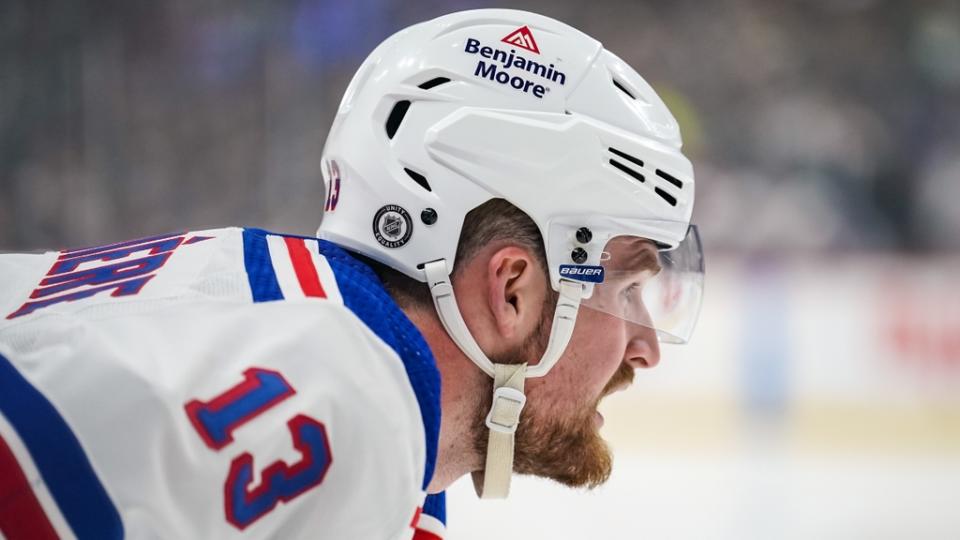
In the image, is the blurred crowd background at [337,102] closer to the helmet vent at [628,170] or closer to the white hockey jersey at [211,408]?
the helmet vent at [628,170]

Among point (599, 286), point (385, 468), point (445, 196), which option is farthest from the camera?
point (599, 286)

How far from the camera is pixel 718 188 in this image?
5.78 metres

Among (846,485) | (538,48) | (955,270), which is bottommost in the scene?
(846,485)

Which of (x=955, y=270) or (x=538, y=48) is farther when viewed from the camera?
(x=955, y=270)

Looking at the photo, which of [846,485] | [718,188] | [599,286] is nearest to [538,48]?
[599,286]

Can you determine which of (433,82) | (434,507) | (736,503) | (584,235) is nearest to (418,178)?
(433,82)

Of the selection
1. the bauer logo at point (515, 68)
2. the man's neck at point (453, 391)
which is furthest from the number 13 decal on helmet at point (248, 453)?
the bauer logo at point (515, 68)

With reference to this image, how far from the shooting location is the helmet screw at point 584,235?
5.36 feet

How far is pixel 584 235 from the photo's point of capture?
1.64 metres

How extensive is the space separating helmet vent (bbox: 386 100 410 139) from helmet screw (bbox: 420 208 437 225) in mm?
163

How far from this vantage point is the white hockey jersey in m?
1.01

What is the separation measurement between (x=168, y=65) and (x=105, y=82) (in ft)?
1.45

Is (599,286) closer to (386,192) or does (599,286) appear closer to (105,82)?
(386,192)

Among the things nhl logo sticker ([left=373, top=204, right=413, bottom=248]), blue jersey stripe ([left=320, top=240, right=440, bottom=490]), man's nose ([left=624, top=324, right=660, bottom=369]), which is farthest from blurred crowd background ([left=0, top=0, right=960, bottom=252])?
blue jersey stripe ([left=320, top=240, right=440, bottom=490])
